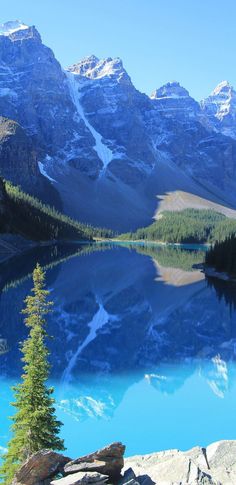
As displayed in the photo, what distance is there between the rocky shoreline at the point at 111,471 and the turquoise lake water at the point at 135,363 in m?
9.72

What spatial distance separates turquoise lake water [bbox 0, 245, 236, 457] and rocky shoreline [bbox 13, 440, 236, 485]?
9.72 m

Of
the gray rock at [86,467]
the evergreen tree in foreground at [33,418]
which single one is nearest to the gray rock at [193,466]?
the gray rock at [86,467]

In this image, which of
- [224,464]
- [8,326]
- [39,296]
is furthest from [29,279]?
[224,464]

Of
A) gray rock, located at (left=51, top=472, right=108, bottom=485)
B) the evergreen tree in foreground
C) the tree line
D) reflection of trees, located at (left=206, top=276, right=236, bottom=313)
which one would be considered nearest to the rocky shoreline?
gray rock, located at (left=51, top=472, right=108, bottom=485)

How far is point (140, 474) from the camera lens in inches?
526

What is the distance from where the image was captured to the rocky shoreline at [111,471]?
1205 centimetres

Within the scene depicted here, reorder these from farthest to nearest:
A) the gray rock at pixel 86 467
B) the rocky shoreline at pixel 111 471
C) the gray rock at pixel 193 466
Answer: the gray rock at pixel 193 466, the gray rock at pixel 86 467, the rocky shoreline at pixel 111 471

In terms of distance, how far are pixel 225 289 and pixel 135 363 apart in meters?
46.2

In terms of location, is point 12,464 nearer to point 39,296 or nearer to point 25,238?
point 39,296

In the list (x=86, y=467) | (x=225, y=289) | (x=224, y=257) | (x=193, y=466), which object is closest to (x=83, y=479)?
(x=86, y=467)

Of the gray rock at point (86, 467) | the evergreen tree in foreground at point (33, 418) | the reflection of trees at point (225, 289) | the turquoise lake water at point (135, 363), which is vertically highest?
the reflection of trees at point (225, 289)

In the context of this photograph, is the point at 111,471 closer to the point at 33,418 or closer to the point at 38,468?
the point at 38,468

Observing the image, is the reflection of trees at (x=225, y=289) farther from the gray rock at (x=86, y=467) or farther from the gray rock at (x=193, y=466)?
the gray rock at (x=86, y=467)

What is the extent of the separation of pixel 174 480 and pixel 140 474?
3.70 ft
